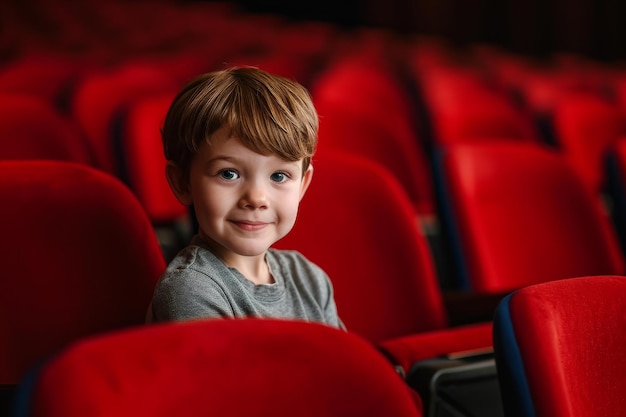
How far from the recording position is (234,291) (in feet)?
1.47

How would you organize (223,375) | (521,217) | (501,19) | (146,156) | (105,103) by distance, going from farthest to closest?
(501,19) < (105,103) < (146,156) < (521,217) < (223,375)

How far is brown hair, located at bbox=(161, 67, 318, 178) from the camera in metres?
0.42

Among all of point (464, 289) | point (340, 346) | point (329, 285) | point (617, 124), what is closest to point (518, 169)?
point (464, 289)

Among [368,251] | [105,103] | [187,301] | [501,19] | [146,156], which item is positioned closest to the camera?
[187,301]

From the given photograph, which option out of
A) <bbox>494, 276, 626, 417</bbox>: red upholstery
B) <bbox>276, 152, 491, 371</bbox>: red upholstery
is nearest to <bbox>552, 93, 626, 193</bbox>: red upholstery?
<bbox>276, 152, 491, 371</bbox>: red upholstery

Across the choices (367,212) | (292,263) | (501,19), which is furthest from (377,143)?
(501,19)

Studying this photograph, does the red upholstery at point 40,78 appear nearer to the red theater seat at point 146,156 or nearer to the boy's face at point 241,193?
the red theater seat at point 146,156

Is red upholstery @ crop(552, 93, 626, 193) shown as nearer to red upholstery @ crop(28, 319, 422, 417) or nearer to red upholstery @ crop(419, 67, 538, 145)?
red upholstery @ crop(419, 67, 538, 145)

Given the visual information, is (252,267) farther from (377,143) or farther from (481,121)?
(481,121)

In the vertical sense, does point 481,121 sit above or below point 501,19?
below

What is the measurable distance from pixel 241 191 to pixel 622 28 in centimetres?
411

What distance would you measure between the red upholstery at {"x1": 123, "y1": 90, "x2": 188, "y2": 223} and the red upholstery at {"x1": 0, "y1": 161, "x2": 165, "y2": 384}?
39cm

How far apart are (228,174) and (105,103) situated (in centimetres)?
74

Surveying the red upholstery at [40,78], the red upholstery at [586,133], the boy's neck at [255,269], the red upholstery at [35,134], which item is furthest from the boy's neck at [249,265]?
the red upholstery at [586,133]
